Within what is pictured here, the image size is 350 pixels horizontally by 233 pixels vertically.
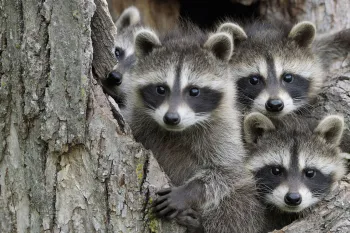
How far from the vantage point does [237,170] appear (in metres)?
3.98

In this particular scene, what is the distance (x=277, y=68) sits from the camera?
15.7 ft

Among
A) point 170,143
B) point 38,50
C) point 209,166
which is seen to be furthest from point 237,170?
point 38,50

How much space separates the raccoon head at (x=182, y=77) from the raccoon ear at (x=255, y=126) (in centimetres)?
23

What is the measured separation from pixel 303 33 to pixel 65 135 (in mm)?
2572

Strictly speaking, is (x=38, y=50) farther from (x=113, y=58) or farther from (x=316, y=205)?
(x=316, y=205)

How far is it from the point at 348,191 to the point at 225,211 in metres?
0.85

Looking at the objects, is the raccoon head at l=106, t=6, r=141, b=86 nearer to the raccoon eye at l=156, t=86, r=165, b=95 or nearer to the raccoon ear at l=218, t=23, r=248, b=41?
the raccoon eye at l=156, t=86, r=165, b=95

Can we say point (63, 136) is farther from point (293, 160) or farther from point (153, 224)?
point (293, 160)

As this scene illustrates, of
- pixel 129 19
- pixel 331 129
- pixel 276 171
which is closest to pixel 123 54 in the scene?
pixel 129 19

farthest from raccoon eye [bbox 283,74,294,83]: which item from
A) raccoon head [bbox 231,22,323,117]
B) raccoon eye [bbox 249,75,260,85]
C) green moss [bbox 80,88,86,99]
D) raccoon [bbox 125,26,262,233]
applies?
green moss [bbox 80,88,86,99]

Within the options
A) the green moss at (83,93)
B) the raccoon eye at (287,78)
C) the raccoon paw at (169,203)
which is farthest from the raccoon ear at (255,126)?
the green moss at (83,93)

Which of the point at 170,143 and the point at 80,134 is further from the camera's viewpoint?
the point at 170,143

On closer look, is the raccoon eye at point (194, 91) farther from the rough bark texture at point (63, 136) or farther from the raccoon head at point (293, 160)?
the rough bark texture at point (63, 136)

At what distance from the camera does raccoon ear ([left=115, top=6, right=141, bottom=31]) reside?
217 inches
